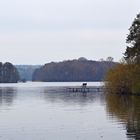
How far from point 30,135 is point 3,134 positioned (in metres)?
2.32

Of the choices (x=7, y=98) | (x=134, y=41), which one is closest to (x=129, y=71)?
(x=134, y=41)

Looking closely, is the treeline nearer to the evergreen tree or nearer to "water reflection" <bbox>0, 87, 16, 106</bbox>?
the evergreen tree

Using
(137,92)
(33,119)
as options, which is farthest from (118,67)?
(33,119)

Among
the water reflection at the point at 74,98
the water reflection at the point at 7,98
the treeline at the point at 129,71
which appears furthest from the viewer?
the treeline at the point at 129,71

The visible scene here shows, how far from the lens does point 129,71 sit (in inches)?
4242

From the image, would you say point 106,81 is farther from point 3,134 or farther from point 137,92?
point 3,134

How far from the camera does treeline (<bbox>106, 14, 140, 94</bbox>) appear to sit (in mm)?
100000

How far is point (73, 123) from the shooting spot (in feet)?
148

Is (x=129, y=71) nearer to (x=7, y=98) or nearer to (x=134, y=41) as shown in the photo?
(x=134, y=41)

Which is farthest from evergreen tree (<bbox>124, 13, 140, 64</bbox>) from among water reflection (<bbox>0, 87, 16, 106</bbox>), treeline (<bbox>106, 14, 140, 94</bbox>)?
water reflection (<bbox>0, 87, 16, 106</bbox>)

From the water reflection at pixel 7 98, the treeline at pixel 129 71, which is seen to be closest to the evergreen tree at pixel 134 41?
the treeline at pixel 129 71

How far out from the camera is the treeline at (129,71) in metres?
100

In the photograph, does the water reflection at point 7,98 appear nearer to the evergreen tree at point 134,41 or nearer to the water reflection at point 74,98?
the water reflection at point 74,98

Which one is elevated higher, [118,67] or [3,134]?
[118,67]
